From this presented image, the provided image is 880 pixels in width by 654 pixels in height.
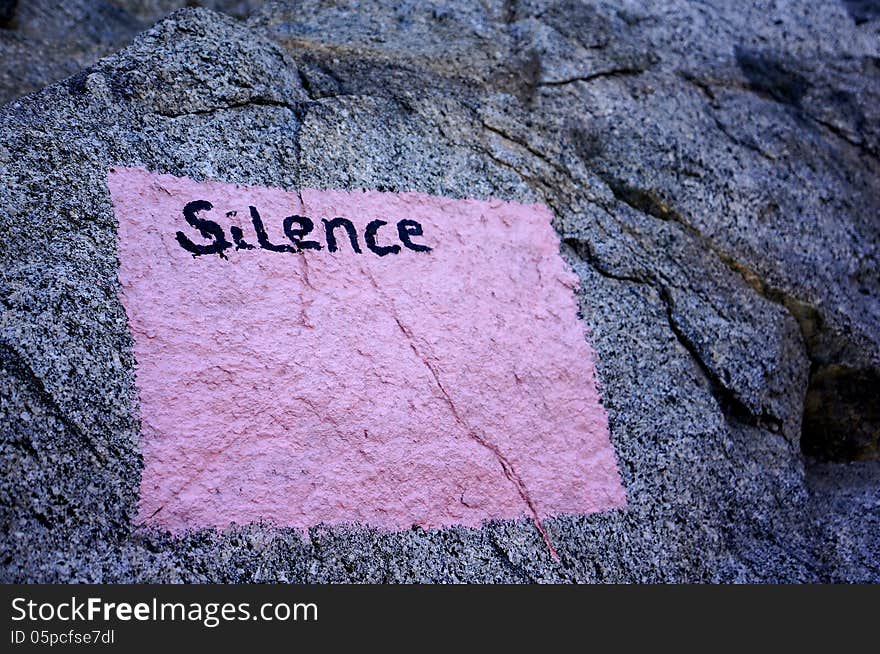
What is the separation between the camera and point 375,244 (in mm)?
2096

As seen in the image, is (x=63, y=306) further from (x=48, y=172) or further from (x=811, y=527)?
(x=811, y=527)

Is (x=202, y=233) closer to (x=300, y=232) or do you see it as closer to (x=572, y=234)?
(x=300, y=232)

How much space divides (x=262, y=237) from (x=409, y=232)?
416 millimetres

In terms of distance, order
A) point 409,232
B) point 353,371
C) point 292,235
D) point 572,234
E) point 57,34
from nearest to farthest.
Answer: point 353,371 → point 292,235 → point 409,232 → point 572,234 → point 57,34

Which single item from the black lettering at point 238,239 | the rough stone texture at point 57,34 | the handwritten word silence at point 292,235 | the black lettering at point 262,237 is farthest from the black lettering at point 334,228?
the rough stone texture at point 57,34

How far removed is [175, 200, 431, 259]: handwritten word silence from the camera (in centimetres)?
191

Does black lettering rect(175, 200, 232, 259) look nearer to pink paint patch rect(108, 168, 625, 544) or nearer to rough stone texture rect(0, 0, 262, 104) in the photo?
pink paint patch rect(108, 168, 625, 544)

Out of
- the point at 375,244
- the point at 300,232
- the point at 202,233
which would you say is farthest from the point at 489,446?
the point at 202,233

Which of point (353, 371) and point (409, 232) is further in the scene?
point (409, 232)

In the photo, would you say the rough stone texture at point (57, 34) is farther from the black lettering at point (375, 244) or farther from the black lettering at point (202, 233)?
the black lettering at point (375, 244)

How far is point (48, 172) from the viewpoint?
1.79 meters

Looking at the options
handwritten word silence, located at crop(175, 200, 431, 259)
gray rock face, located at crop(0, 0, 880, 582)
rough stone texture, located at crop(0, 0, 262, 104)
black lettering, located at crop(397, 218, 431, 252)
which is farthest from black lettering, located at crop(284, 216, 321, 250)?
rough stone texture, located at crop(0, 0, 262, 104)

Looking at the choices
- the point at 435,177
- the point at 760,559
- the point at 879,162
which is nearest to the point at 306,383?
the point at 435,177

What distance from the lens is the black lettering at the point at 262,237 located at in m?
1.97
